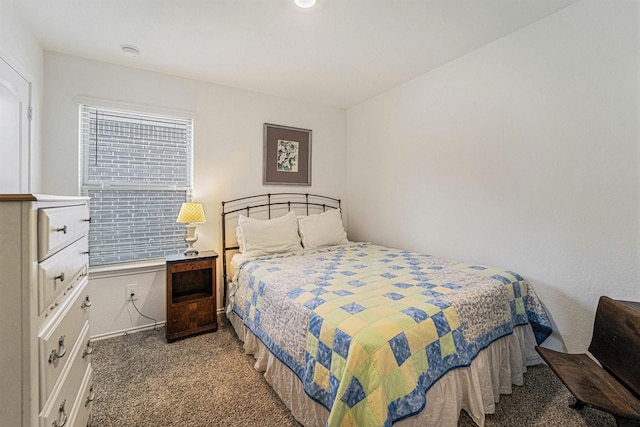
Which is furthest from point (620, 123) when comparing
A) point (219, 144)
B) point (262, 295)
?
point (219, 144)

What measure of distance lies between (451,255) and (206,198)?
2597mm

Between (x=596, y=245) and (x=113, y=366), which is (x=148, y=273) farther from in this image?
(x=596, y=245)

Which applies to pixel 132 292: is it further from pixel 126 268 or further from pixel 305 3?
pixel 305 3

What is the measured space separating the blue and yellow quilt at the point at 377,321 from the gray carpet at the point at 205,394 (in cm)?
30

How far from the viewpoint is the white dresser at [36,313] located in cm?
83

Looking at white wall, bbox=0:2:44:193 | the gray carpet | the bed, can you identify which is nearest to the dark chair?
the gray carpet

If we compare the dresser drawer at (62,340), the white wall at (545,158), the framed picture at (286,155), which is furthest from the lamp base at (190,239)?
the white wall at (545,158)

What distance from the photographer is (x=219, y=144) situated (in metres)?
3.13

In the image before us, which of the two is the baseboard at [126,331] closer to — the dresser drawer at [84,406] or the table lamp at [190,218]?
the table lamp at [190,218]

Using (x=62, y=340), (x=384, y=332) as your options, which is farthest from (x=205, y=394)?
(x=384, y=332)

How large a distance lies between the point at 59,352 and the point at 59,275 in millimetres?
278

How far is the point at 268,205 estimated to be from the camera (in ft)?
11.5

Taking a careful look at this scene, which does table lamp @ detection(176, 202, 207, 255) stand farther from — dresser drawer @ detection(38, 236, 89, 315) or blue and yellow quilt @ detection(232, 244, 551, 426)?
dresser drawer @ detection(38, 236, 89, 315)

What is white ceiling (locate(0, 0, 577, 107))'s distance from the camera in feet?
6.24
